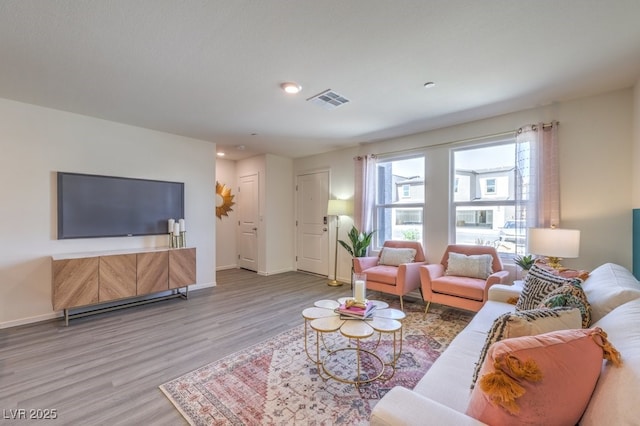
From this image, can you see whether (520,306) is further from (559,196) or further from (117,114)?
(117,114)

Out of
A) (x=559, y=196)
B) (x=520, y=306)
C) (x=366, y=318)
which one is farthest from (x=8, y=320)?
(x=559, y=196)

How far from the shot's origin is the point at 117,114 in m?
3.35

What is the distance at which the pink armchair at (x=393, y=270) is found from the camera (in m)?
3.46

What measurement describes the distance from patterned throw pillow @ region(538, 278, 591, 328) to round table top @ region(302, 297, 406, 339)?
87cm

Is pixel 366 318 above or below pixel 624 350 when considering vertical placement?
below

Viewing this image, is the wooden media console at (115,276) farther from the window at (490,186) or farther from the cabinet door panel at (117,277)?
the window at (490,186)

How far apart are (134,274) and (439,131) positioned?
4.40 metres

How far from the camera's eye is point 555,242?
2.52 m

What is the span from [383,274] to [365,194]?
1477 millimetres

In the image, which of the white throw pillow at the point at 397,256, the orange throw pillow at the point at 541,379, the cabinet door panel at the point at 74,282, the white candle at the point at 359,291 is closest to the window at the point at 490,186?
the white throw pillow at the point at 397,256

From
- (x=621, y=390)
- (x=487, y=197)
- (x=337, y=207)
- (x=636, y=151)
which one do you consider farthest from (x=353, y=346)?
(x=636, y=151)

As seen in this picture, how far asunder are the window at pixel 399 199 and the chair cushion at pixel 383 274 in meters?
0.78

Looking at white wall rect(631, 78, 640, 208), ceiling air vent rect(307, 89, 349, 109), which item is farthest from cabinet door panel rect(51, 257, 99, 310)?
white wall rect(631, 78, 640, 208)

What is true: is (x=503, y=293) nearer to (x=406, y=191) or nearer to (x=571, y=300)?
(x=571, y=300)
